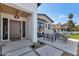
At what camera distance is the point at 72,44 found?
525cm

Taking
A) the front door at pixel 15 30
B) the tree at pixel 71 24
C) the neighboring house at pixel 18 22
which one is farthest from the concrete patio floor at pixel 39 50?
the front door at pixel 15 30

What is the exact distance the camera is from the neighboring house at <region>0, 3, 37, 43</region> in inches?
196

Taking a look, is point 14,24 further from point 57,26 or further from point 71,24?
point 71,24

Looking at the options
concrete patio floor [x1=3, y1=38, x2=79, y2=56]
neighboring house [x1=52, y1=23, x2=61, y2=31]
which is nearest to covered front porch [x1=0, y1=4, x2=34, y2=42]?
concrete patio floor [x1=3, y1=38, x2=79, y2=56]

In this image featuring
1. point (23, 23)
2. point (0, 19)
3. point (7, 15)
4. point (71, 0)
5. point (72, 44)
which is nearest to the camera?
point (71, 0)

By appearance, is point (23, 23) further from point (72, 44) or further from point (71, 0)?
point (71, 0)

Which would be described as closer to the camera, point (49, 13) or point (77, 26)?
point (77, 26)

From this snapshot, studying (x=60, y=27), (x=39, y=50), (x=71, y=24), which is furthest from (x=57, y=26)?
(x=39, y=50)

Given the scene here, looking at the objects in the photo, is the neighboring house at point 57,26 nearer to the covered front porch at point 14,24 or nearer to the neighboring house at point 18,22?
the neighboring house at point 18,22

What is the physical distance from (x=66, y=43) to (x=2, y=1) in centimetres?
386

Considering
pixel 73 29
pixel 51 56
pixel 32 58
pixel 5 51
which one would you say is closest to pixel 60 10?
pixel 73 29

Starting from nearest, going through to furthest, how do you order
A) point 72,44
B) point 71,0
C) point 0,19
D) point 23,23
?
point 71,0, point 72,44, point 0,19, point 23,23

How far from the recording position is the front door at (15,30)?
6.42 metres

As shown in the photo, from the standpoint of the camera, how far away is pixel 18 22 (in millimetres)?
6949
